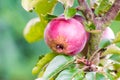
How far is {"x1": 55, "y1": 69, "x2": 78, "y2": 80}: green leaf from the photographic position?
177 centimetres

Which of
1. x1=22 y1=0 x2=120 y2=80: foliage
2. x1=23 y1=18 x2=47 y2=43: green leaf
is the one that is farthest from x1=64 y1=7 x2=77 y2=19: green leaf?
x1=23 y1=18 x2=47 y2=43: green leaf

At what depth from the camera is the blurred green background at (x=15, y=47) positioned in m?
6.57

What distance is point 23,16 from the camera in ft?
21.8

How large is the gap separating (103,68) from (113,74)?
0.08 m

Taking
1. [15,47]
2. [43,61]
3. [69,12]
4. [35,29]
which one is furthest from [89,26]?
[15,47]

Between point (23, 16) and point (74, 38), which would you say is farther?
point (23, 16)

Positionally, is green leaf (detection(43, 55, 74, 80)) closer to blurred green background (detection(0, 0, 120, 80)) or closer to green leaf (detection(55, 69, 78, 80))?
green leaf (detection(55, 69, 78, 80))

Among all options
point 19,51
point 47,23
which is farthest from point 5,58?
point 47,23

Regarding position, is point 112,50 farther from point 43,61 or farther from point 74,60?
point 43,61

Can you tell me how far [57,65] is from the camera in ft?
5.93

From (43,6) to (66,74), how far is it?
0.29 meters

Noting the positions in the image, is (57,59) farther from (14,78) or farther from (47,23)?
(14,78)

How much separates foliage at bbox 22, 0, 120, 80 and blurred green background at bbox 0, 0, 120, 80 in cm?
448

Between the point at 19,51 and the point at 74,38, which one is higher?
the point at 19,51
